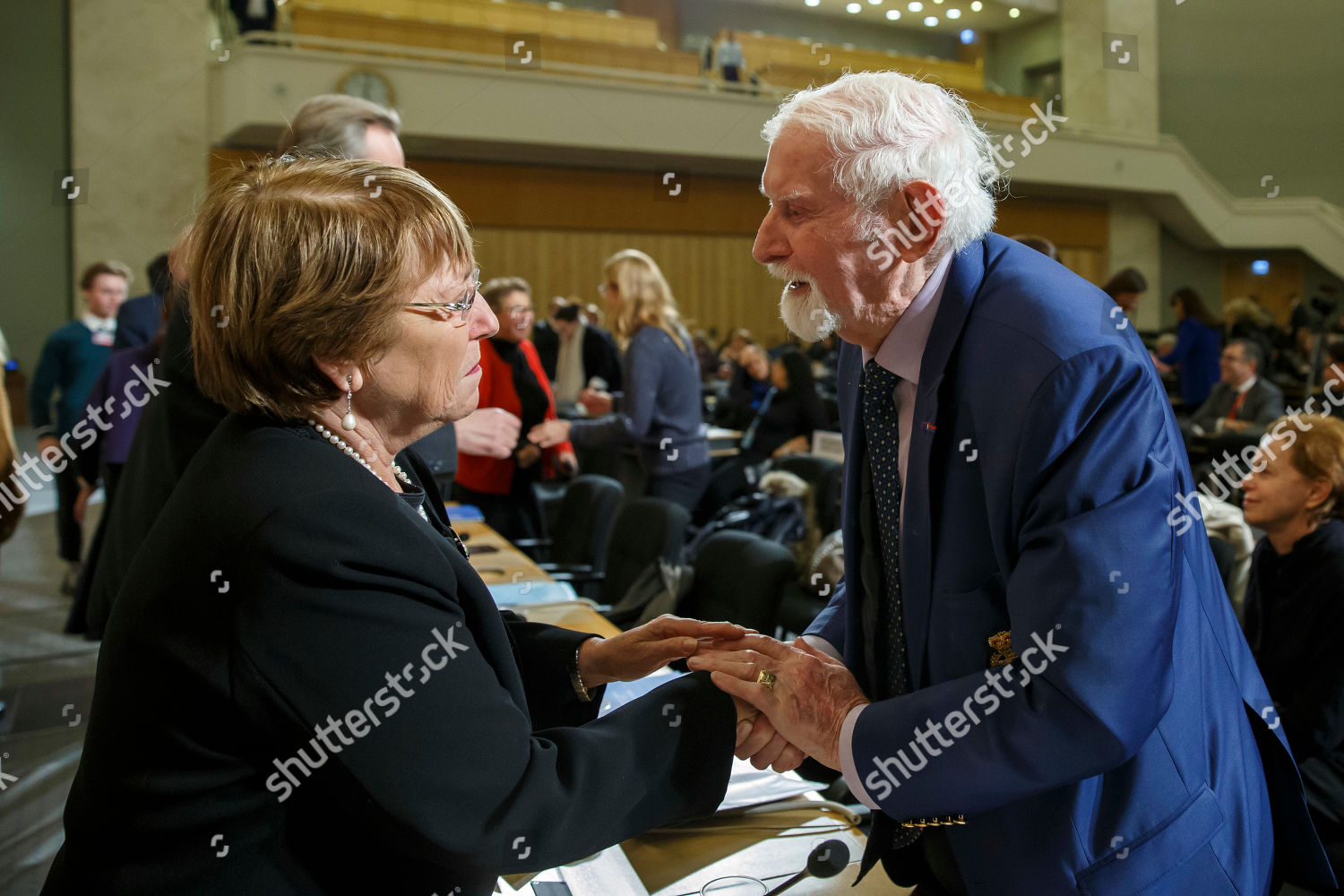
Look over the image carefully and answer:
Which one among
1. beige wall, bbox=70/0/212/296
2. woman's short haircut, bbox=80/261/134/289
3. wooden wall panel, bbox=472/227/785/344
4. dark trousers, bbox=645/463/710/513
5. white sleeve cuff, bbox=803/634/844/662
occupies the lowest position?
dark trousers, bbox=645/463/710/513

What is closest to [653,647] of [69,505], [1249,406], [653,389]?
[653,389]

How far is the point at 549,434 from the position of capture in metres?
4.30

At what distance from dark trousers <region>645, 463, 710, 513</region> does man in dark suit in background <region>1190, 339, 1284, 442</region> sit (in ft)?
12.6

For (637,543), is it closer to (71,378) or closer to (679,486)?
(679,486)

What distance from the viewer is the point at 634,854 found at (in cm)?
157

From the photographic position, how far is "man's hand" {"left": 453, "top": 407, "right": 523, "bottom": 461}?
3252 mm

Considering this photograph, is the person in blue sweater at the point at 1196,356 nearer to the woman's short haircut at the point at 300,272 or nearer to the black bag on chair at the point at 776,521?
the black bag on chair at the point at 776,521

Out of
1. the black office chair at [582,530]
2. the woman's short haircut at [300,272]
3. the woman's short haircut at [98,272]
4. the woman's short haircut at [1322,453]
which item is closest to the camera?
the woman's short haircut at [300,272]

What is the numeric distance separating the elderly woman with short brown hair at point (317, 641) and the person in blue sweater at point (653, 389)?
370 centimetres

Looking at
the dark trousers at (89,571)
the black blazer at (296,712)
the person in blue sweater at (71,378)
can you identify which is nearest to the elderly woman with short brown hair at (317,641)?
the black blazer at (296,712)

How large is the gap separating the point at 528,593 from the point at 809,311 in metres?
1.90

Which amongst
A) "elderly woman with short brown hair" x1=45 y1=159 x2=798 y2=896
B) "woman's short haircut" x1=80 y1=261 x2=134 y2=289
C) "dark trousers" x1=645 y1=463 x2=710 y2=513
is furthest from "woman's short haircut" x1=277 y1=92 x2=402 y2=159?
"woman's short haircut" x1=80 y1=261 x2=134 y2=289

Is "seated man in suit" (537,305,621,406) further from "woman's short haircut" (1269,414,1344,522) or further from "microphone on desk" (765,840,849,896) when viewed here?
"microphone on desk" (765,840,849,896)

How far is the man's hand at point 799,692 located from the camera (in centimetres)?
129
